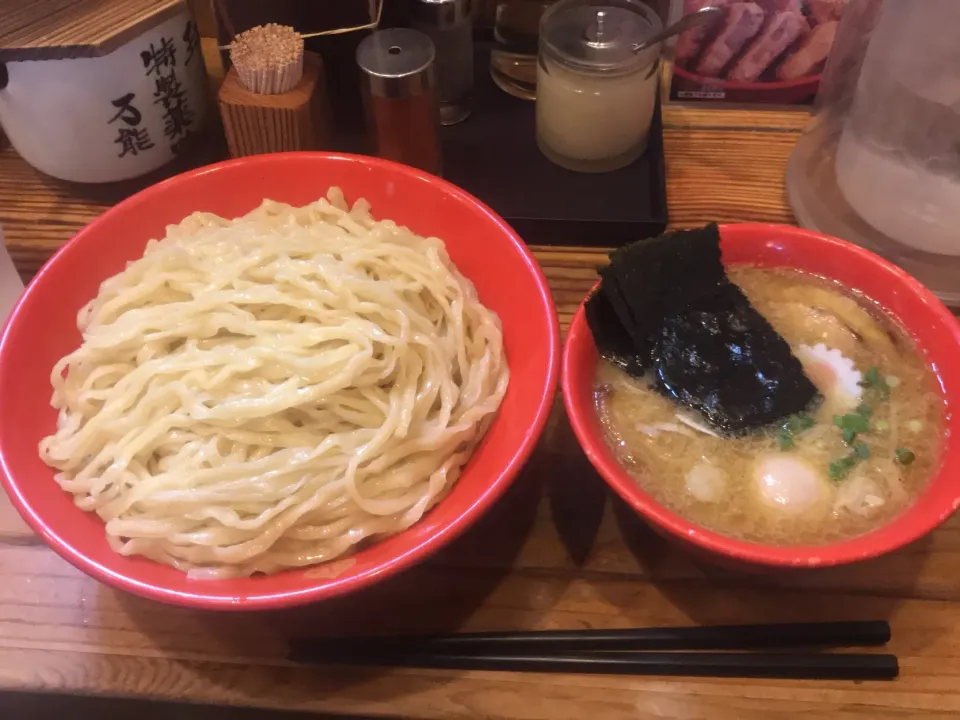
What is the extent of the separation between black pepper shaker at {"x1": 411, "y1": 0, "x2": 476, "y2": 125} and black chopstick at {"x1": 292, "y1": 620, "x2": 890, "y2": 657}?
1005 millimetres

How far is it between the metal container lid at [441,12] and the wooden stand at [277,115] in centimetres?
22

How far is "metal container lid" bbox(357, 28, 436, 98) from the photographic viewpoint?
139cm

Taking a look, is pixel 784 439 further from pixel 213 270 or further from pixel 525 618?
pixel 213 270

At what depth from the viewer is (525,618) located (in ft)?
3.63

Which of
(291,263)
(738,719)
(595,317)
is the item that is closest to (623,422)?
(595,317)

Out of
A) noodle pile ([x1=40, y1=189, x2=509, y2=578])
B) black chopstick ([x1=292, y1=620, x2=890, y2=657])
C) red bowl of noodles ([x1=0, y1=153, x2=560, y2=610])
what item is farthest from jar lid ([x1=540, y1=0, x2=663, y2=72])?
black chopstick ([x1=292, y1=620, x2=890, y2=657])

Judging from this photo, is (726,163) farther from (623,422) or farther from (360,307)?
(360,307)

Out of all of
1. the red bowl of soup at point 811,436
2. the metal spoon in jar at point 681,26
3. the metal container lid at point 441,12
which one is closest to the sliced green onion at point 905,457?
the red bowl of soup at point 811,436

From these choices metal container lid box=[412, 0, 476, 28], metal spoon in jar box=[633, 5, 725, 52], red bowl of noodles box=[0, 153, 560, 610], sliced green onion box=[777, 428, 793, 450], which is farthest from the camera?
metal container lid box=[412, 0, 476, 28]

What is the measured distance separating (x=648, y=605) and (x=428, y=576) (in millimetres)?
304

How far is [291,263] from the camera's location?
1.19 metres

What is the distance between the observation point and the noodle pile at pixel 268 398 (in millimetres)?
1020

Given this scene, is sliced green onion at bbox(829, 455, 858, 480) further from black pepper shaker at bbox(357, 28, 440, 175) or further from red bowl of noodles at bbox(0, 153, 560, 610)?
black pepper shaker at bbox(357, 28, 440, 175)

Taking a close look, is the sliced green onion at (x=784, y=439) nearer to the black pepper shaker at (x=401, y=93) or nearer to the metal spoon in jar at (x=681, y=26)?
the metal spoon in jar at (x=681, y=26)
